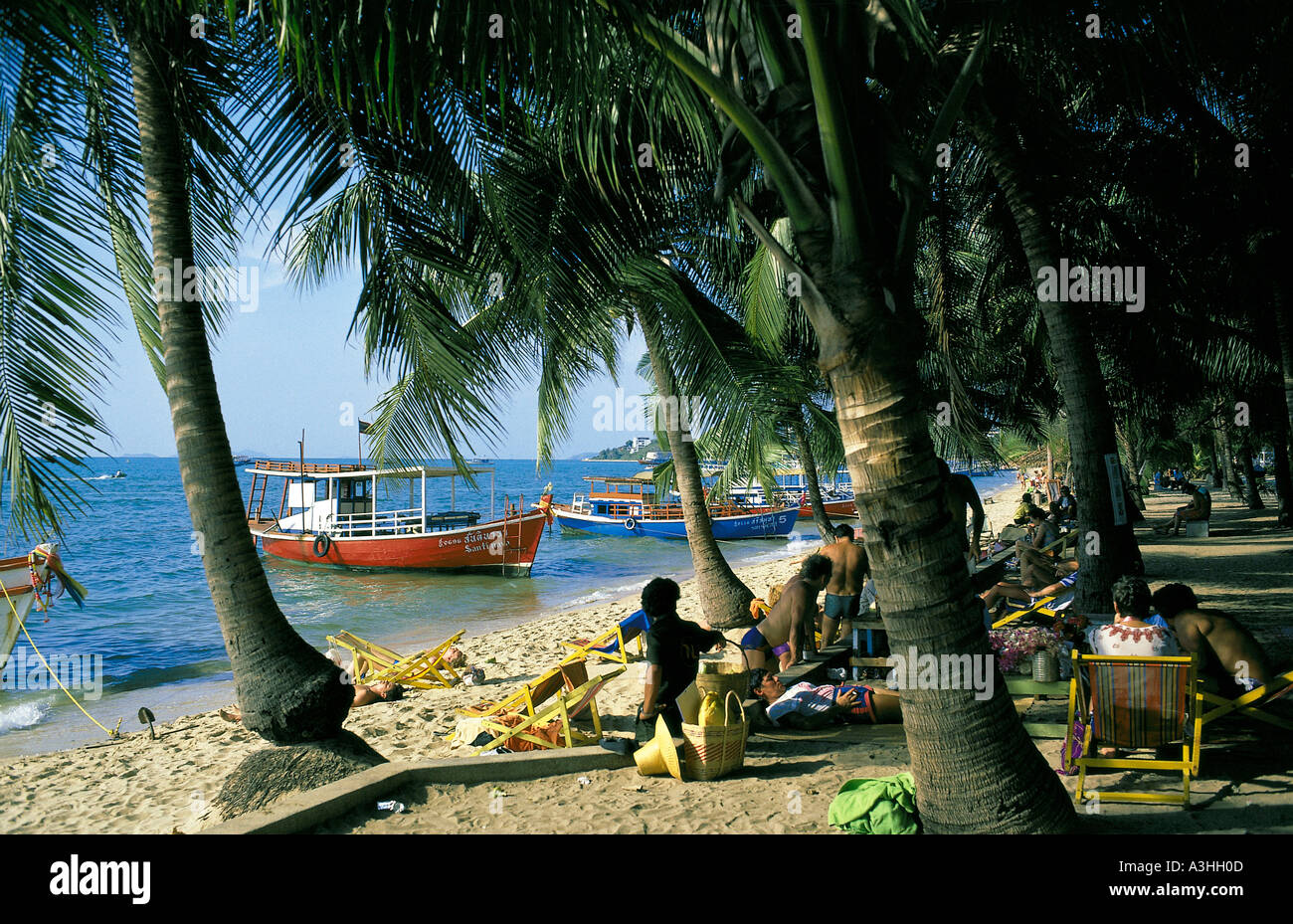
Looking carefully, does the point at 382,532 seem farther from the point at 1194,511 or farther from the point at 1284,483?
the point at 1284,483

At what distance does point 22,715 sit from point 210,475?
8.49 meters

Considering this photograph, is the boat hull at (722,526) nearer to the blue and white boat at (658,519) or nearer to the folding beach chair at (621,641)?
the blue and white boat at (658,519)

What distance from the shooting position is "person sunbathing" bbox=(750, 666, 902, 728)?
19.9 feet

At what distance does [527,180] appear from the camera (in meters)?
6.57

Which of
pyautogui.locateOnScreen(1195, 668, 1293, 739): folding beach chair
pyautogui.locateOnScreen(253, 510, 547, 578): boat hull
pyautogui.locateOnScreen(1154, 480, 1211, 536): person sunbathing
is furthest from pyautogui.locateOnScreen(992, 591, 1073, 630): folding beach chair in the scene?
pyautogui.locateOnScreen(253, 510, 547, 578): boat hull

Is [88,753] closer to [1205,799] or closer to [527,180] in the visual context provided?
[527,180]

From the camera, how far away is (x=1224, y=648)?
16.4 feet

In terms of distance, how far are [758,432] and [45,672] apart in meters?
12.5

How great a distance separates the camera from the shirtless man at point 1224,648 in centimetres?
486

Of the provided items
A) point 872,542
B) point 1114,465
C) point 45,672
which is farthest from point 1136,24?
point 45,672

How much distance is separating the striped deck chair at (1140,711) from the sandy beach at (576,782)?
0.22 metres

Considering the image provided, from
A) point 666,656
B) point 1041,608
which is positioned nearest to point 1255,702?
point 666,656

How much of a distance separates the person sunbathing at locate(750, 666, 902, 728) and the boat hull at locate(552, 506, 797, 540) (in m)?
33.7

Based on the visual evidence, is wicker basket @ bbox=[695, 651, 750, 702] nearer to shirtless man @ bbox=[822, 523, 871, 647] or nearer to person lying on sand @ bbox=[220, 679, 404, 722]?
shirtless man @ bbox=[822, 523, 871, 647]
